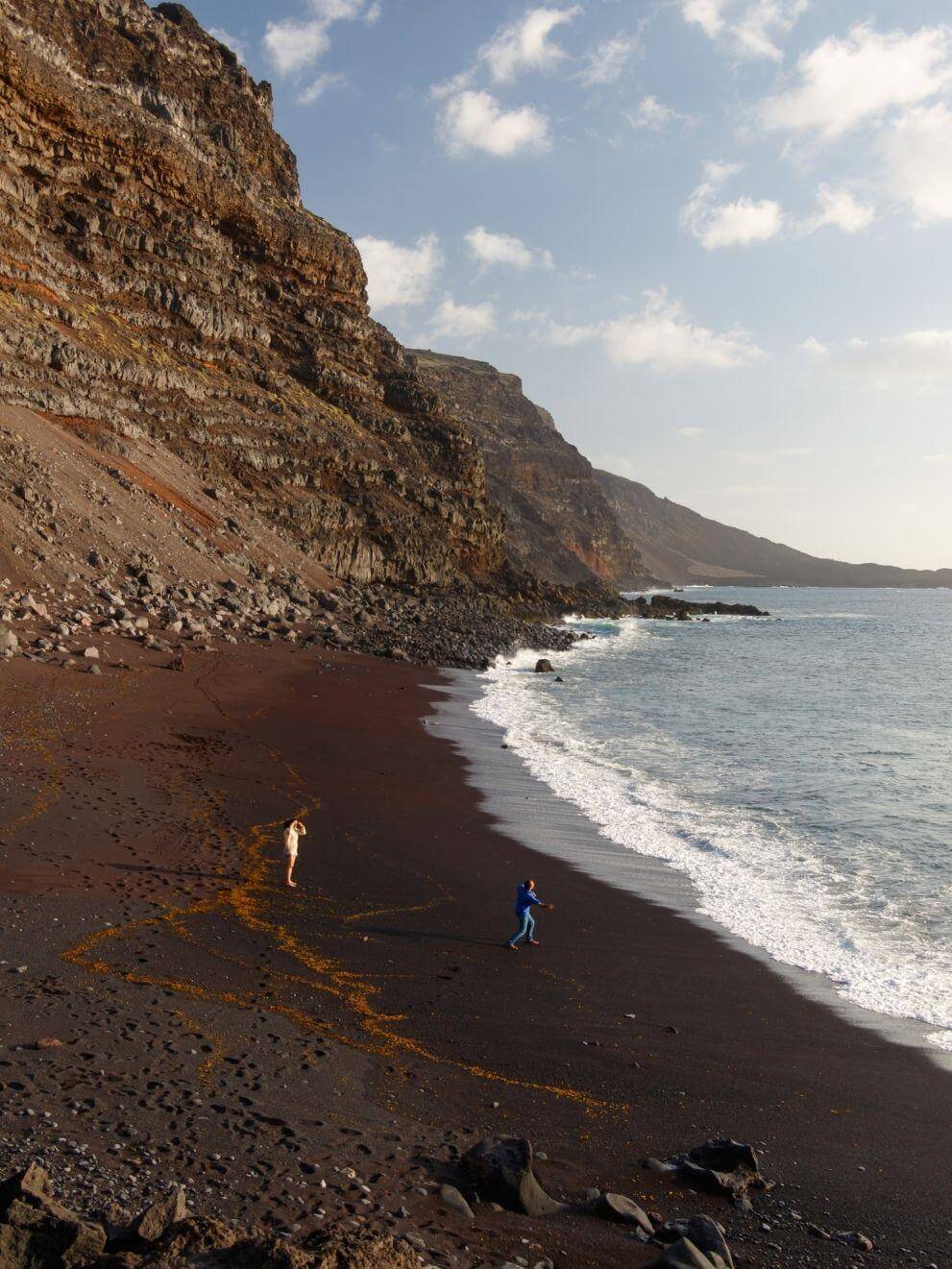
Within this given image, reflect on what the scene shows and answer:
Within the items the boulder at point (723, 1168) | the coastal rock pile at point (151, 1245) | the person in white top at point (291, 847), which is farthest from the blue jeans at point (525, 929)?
the coastal rock pile at point (151, 1245)

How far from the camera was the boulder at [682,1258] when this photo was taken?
5129mm

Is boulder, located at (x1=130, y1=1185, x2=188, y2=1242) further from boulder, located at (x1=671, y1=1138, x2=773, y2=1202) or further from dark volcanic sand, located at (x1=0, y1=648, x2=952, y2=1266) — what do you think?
boulder, located at (x1=671, y1=1138, x2=773, y2=1202)

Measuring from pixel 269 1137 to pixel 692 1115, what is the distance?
3.90 metres

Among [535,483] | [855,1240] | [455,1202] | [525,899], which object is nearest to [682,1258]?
[455,1202]

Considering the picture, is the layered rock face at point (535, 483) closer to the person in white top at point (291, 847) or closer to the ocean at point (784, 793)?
the ocean at point (784, 793)

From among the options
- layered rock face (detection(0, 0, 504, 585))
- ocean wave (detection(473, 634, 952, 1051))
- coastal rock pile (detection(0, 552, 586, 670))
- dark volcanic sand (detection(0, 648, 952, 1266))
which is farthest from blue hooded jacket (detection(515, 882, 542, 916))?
layered rock face (detection(0, 0, 504, 585))

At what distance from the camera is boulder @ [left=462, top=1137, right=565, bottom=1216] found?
6066 millimetres

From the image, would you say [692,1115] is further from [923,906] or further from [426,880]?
[923,906]

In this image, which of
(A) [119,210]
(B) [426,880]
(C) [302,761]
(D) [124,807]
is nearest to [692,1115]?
(B) [426,880]

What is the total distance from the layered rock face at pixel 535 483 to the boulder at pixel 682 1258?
15066cm

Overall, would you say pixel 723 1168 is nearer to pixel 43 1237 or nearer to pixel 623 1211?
pixel 623 1211

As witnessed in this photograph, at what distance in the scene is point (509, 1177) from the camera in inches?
241

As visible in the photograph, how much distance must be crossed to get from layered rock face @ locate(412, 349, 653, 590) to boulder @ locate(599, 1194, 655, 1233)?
14986cm

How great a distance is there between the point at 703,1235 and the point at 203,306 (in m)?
76.1
